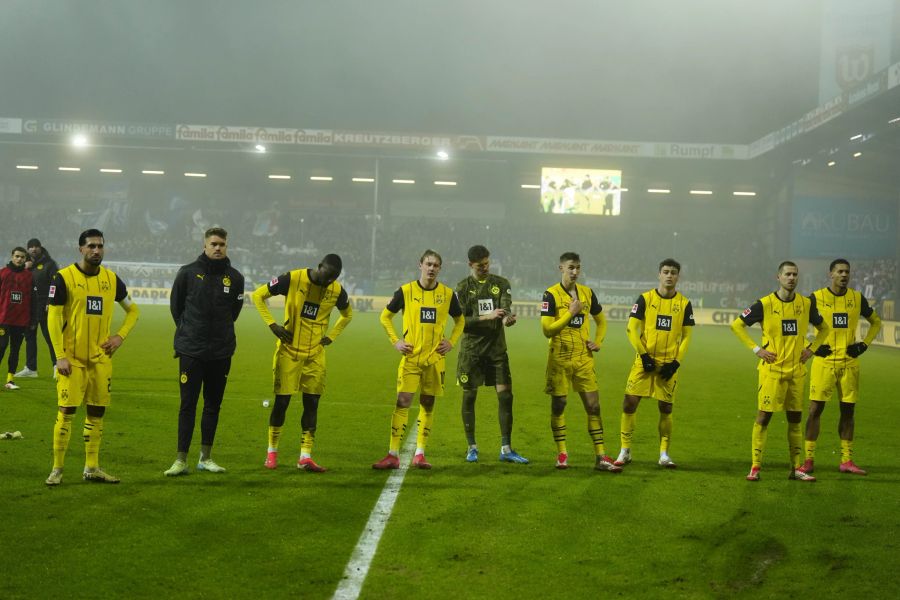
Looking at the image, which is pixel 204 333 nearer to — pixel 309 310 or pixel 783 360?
pixel 309 310

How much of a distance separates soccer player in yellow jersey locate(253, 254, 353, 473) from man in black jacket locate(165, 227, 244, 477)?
0.40 meters

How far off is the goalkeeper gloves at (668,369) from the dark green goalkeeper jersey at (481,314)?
1.66m

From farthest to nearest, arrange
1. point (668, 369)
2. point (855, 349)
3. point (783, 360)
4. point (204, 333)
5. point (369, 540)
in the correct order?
point (855, 349) → point (668, 369) → point (783, 360) → point (204, 333) → point (369, 540)

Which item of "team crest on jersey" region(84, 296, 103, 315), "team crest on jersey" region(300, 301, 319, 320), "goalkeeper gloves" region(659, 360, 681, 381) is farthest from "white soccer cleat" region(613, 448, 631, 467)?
"team crest on jersey" region(84, 296, 103, 315)

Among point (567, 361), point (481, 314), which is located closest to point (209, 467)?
point (481, 314)

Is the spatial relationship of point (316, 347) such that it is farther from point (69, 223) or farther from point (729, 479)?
point (69, 223)

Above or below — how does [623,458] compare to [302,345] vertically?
below

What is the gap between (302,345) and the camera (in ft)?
26.6

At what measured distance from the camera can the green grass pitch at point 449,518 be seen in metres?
5.00

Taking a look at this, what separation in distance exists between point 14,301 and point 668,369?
10.2 metres

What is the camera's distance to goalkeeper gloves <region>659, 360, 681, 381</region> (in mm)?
8500

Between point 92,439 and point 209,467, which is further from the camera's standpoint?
point 209,467

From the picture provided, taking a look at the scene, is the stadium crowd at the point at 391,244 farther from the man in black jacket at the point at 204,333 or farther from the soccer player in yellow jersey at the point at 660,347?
the man in black jacket at the point at 204,333

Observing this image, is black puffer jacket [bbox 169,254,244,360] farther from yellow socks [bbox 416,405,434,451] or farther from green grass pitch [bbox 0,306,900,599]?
yellow socks [bbox 416,405,434,451]
